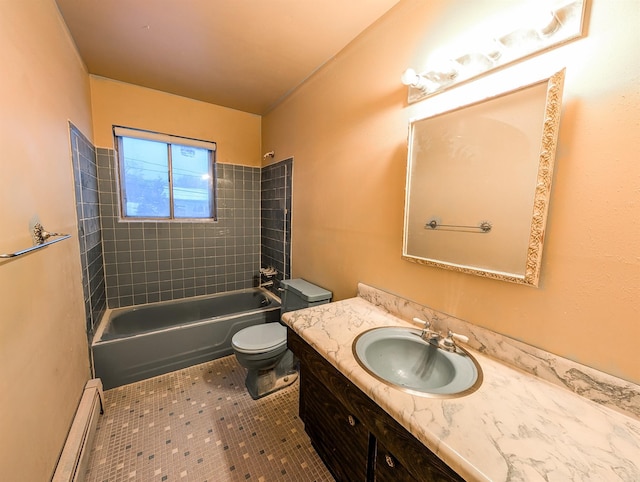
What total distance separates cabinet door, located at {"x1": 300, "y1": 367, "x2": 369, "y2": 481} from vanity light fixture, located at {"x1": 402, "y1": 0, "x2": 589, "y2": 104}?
4.87ft

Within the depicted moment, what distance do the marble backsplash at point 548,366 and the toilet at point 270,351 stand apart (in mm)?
903

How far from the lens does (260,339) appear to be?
1.84m

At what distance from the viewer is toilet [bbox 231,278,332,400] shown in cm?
175

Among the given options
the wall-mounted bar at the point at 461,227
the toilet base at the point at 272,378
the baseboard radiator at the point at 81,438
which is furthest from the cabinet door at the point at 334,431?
the baseboard radiator at the point at 81,438

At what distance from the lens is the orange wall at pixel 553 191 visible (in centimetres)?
73

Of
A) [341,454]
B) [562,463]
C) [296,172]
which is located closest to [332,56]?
[296,172]

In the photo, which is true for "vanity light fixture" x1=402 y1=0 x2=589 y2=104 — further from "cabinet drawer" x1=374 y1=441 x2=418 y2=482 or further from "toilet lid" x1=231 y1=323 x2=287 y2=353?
"toilet lid" x1=231 y1=323 x2=287 y2=353

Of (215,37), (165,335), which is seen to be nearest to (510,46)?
(215,37)

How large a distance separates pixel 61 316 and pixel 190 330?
943 millimetres

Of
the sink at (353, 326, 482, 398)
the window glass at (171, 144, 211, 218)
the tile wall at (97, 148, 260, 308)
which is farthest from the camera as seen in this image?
the window glass at (171, 144, 211, 218)

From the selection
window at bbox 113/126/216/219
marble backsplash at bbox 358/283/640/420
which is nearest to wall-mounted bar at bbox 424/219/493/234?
marble backsplash at bbox 358/283/640/420

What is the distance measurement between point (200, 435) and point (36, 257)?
128 cm

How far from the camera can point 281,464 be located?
1332mm

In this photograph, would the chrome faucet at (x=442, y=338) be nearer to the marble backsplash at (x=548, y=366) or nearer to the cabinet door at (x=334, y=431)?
the marble backsplash at (x=548, y=366)
